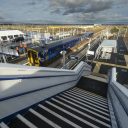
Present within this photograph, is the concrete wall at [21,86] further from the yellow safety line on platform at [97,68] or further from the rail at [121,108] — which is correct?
the yellow safety line on platform at [97,68]

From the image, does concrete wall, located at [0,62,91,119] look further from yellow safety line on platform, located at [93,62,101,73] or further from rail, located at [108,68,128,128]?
yellow safety line on platform, located at [93,62,101,73]

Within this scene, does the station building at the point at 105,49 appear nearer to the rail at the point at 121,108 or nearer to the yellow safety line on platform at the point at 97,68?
the yellow safety line on platform at the point at 97,68

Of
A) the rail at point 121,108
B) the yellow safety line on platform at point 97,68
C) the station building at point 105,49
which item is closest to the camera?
the rail at point 121,108

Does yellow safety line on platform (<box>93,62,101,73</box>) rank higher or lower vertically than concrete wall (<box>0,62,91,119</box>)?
lower

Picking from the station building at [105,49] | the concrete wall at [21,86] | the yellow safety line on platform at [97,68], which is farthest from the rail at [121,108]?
the station building at [105,49]

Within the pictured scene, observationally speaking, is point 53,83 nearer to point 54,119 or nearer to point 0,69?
point 54,119

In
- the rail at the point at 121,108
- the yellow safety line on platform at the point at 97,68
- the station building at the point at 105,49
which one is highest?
the rail at the point at 121,108

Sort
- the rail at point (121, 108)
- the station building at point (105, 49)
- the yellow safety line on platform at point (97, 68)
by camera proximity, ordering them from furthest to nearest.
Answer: the station building at point (105, 49), the yellow safety line on platform at point (97, 68), the rail at point (121, 108)

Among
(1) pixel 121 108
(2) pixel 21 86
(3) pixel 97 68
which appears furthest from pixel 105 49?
(2) pixel 21 86

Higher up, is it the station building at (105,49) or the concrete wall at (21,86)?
the concrete wall at (21,86)

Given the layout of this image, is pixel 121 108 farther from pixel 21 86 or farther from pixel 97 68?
pixel 97 68

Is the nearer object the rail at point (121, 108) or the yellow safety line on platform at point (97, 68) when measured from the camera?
the rail at point (121, 108)

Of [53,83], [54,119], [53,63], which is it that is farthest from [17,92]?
[53,63]

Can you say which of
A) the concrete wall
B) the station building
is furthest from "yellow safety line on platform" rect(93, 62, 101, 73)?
the concrete wall
